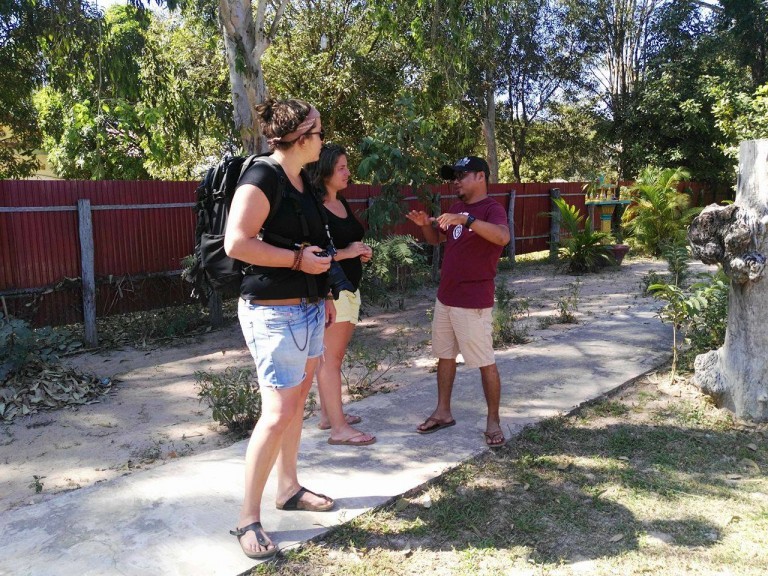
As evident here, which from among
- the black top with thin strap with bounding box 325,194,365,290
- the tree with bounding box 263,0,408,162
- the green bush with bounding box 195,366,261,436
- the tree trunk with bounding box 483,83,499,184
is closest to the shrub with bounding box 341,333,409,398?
the green bush with bounding box 195,366,261,436

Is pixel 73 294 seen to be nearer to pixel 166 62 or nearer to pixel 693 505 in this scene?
pixel 166 62

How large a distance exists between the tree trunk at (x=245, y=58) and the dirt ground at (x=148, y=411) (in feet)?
8.29

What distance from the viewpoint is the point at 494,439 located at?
3895 mm

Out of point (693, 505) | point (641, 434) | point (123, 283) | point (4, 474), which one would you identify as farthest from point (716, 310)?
point (123, 283)

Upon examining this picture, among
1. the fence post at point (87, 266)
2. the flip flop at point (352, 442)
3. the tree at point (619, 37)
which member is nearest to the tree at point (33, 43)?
the fence post at point (87, 266)

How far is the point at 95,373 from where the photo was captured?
6.42 m

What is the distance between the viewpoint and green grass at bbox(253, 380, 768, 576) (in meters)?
2.78

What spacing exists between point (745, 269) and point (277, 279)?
10.3 ft

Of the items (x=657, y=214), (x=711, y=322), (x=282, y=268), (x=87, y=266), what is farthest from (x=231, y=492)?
(x=657, y=214)

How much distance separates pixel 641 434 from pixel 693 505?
36.6 inches

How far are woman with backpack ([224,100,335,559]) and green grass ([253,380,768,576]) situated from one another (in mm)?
467

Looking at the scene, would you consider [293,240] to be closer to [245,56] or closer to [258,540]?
[258,540]

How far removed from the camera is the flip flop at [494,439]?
12.8 feet

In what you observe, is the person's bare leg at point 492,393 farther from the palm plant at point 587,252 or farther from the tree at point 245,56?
the palm plant at point 587,252
